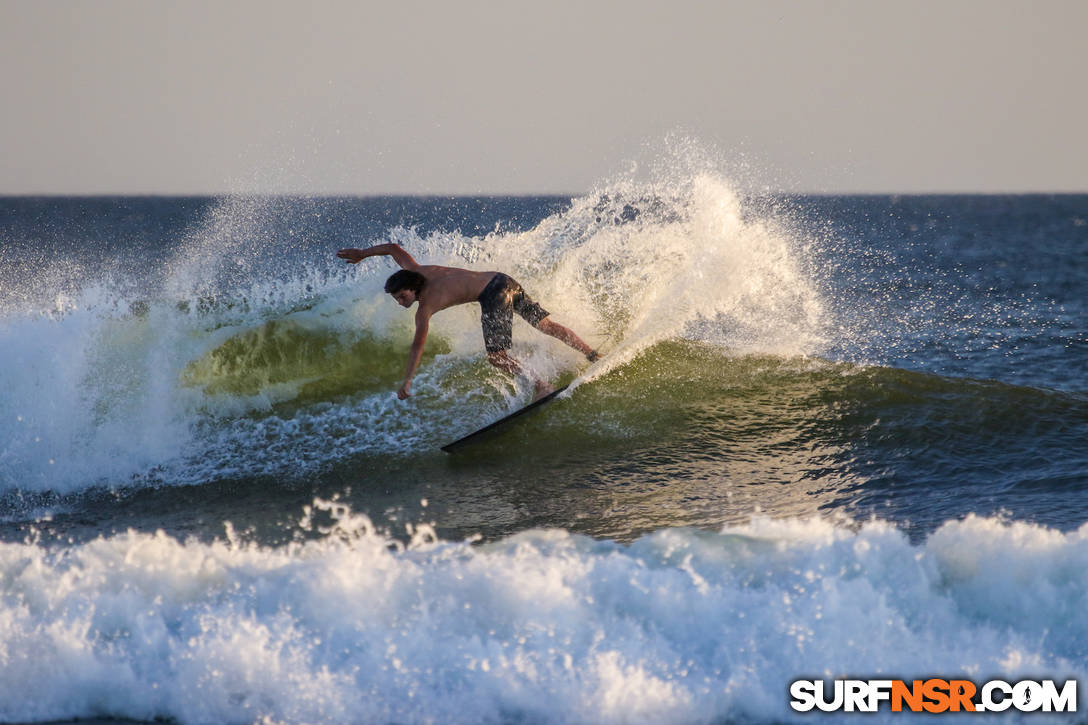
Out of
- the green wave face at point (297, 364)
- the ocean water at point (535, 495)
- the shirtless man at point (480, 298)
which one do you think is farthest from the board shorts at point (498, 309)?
the green wave face at point (297, 364)

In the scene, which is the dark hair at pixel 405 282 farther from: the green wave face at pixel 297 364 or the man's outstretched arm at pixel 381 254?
the green wave face at pixel 297 364

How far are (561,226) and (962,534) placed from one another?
657 centimetres

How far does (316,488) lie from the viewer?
716 centimetres

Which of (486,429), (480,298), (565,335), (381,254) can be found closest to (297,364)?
(381,254)

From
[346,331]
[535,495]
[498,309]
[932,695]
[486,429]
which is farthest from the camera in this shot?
[346,331]

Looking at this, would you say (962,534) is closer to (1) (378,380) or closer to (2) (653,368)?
(2) (653,368)

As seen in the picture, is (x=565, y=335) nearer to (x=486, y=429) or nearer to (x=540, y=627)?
(x=486, y=429)

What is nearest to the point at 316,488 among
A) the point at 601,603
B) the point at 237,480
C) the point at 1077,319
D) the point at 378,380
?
the point at 237,480

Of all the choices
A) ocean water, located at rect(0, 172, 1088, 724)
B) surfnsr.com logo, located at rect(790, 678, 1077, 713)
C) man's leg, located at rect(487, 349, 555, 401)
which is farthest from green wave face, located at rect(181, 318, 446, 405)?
surfnsr.com logo, located at rect(790, 678, 1077, 713)

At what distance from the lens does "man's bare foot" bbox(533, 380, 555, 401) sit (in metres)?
8.30

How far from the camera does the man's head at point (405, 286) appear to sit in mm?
7227

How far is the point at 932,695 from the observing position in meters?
3.85

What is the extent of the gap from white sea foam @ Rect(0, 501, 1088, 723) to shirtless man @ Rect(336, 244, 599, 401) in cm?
306

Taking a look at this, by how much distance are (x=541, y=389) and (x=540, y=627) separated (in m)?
4.19
